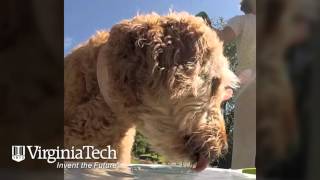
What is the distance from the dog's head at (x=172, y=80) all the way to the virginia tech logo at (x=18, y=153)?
15.7 inches

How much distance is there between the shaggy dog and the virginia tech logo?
0.58 ft

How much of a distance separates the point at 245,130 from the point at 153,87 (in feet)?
1.38

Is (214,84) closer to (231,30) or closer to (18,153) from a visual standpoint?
(231,30)

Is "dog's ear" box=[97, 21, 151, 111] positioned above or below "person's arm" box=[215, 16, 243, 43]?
below

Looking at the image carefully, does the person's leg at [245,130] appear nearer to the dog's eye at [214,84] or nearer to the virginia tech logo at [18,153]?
the dog's eye at [214,84]

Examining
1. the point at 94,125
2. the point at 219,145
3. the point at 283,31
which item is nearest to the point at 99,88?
the point at 94,125

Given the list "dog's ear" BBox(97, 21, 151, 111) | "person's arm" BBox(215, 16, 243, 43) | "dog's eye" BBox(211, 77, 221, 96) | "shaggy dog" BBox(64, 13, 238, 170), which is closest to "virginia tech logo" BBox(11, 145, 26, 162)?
"shaggy dog" BBox(64, 13, 238, 170)

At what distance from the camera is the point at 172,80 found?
8.08 ft

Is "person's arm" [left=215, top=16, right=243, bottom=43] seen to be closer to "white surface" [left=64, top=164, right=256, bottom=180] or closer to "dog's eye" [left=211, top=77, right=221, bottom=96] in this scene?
"dog's eye" [left=211, top=77, right=221, bottom=96]

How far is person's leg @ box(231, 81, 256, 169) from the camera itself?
2.49 metres

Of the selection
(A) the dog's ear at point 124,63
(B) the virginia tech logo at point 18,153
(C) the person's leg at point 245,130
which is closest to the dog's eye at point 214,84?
(C) the person's leg at point 245,130

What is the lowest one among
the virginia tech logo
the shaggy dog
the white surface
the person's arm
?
the white surface

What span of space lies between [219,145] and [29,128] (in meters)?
0.78

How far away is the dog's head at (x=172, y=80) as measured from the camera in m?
2.47
